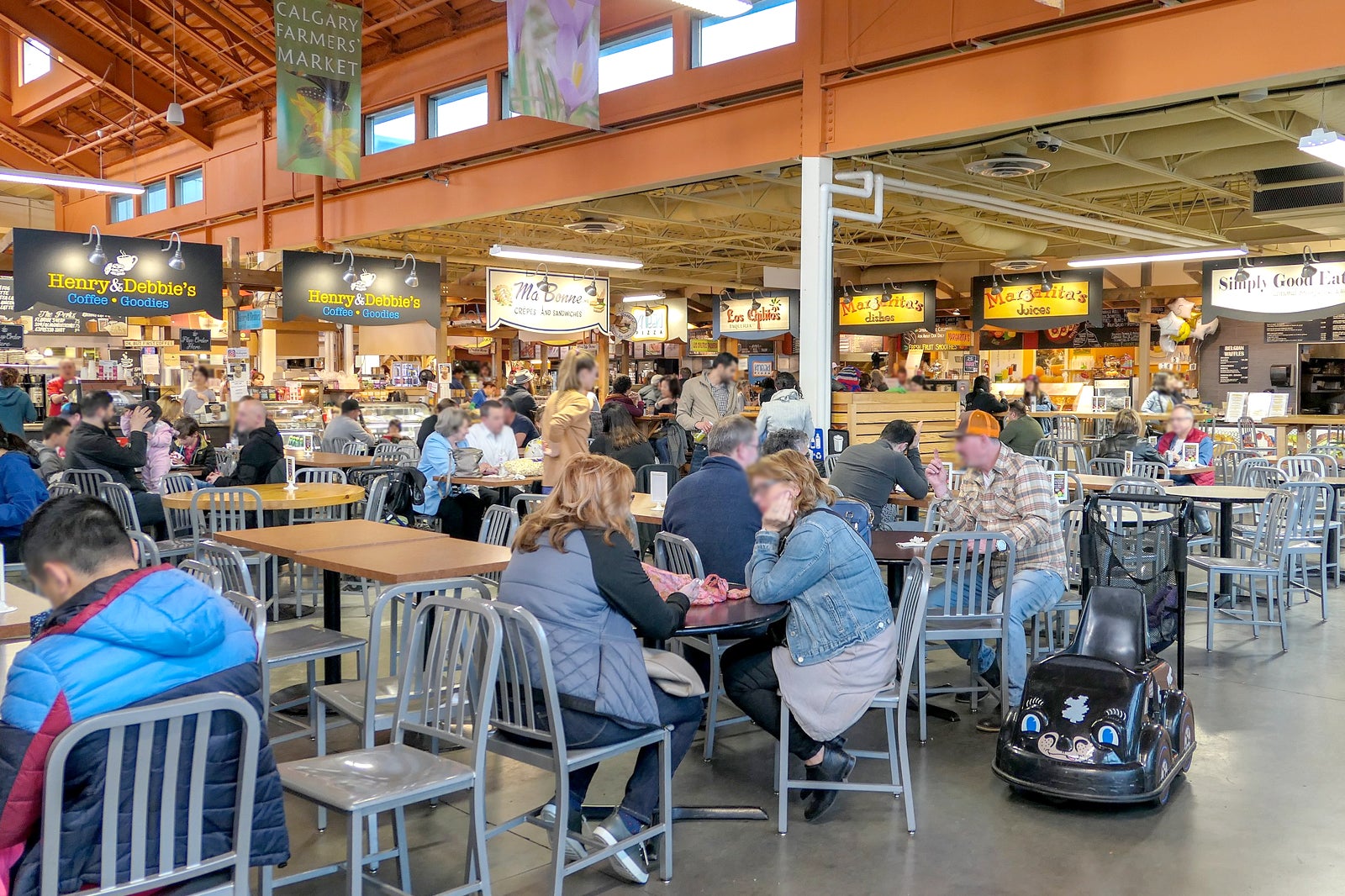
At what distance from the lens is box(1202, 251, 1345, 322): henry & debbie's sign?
10000 millimetres

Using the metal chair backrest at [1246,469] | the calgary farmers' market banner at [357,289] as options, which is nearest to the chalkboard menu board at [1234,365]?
the metal chair backrest at [1246,469]

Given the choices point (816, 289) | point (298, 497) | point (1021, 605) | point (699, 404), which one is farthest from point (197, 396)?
point (1021, 605)

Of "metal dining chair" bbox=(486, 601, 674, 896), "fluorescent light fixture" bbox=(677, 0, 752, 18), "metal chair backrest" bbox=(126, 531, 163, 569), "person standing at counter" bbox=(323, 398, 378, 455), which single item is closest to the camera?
"metal dining chair" bbox=(486, 601, 674, 896)

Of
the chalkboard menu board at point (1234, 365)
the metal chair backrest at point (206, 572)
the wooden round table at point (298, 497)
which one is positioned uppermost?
the chalkboard menu board at point (1234, 365)

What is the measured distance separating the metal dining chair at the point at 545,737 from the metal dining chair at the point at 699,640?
3.04 ft

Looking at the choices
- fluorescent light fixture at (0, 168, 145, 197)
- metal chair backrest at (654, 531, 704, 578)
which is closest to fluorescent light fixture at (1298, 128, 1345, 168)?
metal chair backrest at (654, 531, 704, 578)

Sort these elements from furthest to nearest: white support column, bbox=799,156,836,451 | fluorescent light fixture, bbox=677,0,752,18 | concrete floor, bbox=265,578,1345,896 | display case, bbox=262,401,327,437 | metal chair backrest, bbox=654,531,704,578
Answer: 1. display case, bbox=262,401,327,437
2. white support column, bbox=799,156,836,451
3. fluorescent light fixture, bbox=677,0,752,18
4. metal chair backrest, bbox=654,531,704,578
5. concrete floor, bbox=265,578,1345,896

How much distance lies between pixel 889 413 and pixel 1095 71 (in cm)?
458

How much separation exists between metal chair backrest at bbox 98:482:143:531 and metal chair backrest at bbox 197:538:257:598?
2.37 meters

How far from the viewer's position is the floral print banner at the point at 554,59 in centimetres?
750

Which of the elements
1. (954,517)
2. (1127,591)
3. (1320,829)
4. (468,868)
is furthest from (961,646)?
(468,868)

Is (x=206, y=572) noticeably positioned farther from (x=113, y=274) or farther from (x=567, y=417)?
(x=113, y=274)

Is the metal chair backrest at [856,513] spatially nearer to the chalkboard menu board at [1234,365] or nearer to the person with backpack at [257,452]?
the person with backpack at [257,452]

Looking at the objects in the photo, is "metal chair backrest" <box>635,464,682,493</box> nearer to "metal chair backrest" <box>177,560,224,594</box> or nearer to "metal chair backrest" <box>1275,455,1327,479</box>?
"metal chair backrest" <box>177,560,224,594</box>
